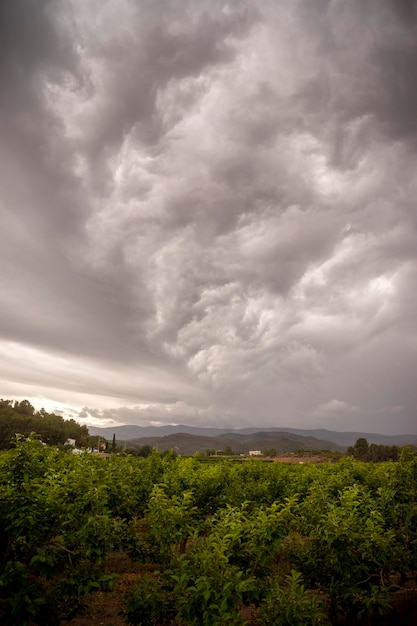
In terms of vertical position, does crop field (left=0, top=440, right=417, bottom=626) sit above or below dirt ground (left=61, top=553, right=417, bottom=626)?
above

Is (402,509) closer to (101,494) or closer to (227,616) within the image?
(227,616)

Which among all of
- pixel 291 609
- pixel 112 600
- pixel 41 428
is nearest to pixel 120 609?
pixel 112 600

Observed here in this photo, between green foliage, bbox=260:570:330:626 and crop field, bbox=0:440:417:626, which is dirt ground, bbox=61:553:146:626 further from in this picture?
green foliage, bbox=260:570:330:626

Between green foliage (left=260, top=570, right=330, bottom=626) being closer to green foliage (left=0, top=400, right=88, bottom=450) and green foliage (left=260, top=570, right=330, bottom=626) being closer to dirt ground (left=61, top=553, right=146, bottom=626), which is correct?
dirt ground (left=61, top=553, right=146, bottom=626)

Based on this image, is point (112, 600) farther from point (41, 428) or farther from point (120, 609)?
point (41, 428)

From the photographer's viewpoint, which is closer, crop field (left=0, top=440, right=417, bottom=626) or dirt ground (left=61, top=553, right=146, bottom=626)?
crop field (left=0, top=440, right=417, bottom=626)

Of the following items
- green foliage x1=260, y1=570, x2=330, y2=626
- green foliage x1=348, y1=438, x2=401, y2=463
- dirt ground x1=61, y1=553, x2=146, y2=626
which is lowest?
green foliage x1=348, y1=438, x2=401, y2=463

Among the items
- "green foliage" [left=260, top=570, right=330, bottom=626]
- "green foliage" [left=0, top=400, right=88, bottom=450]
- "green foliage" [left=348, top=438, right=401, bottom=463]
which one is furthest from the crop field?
"green foliage" [left=348, top=438, right=401, bottom=463]

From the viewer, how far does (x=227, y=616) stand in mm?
7773

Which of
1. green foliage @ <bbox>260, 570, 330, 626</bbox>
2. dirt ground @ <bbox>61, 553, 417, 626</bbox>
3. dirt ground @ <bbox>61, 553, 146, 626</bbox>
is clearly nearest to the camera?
green foliage @ <bbox>260, 570, 330, 626</bbox>

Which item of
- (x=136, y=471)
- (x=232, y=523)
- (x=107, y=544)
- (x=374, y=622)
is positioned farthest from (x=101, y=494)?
(x=136, y=471)

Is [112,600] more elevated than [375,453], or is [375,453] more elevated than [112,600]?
[112,600]

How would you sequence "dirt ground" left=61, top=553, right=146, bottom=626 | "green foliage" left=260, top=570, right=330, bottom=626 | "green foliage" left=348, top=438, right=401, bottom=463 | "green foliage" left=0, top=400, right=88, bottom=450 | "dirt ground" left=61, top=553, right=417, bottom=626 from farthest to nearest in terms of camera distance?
"green foliage" left=348, top=438, right=401, bottom=463 → "green foliage" left=0, top=400, right=88, bottom=450 → "dirt ground" left=61, top=553, right=146, bottom=626 → "dirt ground" left=61, top=553, right=417, bottom=626 → "green foliage" left=260, top=570, right=330, bottom=626

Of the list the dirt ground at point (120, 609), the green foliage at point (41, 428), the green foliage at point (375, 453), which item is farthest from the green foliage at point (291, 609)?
the green foliage at point (375, 453)
